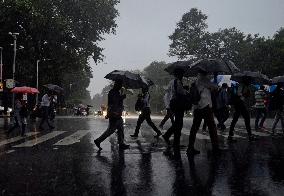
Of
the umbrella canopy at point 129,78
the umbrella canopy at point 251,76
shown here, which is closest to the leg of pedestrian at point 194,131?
the umbrella canopy at point 129,78

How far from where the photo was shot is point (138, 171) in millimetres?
7406

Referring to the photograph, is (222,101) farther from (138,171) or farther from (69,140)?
(138,171)

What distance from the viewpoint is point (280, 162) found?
841 centimetres

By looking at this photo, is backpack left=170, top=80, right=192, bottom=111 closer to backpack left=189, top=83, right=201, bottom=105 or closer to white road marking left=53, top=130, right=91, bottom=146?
backpack left=189, top=83, right=201, bottom=105

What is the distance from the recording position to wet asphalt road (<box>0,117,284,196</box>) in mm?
5871

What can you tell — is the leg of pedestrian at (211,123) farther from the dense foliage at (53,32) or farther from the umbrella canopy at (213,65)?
the dense foliage at (53,32)

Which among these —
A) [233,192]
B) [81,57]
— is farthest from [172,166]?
[81,57]

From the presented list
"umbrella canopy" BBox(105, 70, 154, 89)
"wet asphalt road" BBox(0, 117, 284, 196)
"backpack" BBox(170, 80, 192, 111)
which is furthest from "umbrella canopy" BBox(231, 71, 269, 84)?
"backpack" BBox(170, 80, 192, 111)

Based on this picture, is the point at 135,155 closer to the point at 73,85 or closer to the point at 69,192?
the point at 69,192

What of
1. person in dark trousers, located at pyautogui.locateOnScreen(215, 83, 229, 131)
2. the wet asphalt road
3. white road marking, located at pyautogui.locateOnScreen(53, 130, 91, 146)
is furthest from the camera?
person in dark trousers, located at pyautogui.locateOnScreen(215, 83, 229, 131)

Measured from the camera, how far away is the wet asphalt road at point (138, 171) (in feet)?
19.3

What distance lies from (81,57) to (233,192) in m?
45.4

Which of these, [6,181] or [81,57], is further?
[81,57]

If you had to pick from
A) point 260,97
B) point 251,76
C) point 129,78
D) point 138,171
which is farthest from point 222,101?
point 138,171
